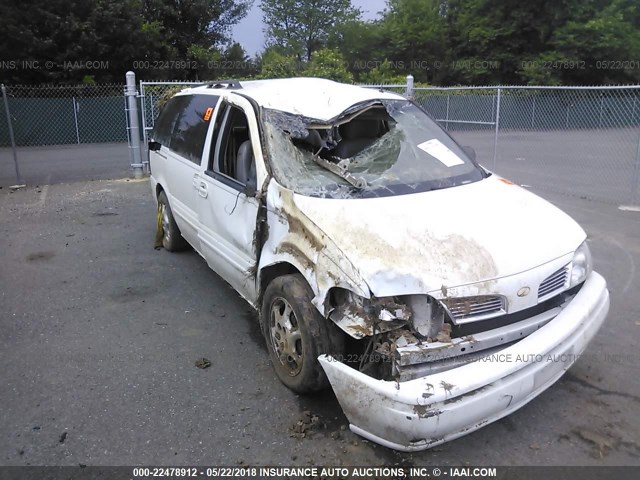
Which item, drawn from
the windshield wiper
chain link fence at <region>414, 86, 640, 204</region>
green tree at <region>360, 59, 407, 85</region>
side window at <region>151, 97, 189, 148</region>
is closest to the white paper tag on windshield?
the windshield wiper

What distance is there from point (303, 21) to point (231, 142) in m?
44.5

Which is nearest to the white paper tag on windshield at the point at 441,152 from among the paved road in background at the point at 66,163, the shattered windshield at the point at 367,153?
the shattered windshield at the point at 367,153

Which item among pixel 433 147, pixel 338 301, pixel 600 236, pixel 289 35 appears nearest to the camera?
pixel 338 301

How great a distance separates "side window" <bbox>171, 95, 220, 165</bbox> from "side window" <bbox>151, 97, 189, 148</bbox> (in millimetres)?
107

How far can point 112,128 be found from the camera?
19.5 metres

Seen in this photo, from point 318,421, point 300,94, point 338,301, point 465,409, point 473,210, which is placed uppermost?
point 300,94

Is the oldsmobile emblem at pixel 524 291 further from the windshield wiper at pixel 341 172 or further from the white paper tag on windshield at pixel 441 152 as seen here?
the white paper tag on windshield at pixel 441 152

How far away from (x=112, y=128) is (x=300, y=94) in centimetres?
1690

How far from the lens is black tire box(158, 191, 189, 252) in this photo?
6.14 meters

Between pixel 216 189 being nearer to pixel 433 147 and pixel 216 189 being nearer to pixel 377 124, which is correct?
pixel 377 124

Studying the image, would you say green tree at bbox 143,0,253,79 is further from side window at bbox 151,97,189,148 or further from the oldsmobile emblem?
the oldsmobile emblem

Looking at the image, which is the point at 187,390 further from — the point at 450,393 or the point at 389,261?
the point at 450,393

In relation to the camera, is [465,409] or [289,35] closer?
[465,409]

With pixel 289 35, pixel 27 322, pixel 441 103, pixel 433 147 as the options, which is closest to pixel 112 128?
pixel 441 103
